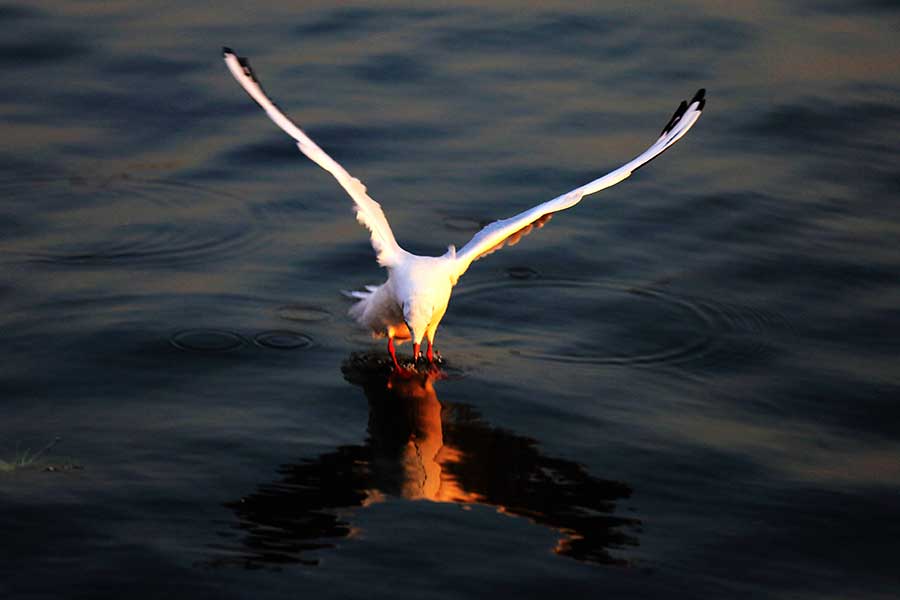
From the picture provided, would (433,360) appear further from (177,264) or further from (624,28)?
(624,28)

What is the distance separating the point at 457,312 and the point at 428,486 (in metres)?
2.84

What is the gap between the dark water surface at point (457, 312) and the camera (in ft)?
28.5

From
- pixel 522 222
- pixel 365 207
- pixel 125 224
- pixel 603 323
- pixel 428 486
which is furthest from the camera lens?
pixel 125 224

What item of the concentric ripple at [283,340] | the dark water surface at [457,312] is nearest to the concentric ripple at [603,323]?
the dark water surface at [457,312]

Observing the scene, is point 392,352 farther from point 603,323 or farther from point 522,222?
point 603,323

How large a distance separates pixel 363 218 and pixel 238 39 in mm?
8072

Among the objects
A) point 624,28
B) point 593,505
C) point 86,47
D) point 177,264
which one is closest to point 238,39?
point 86,47

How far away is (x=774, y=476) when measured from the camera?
960 centimetres

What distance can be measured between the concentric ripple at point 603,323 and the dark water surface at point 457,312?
0.03 meters

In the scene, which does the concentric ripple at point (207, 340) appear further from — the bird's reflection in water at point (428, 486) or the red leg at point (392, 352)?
the bird's reflection in water at point (428, 486)

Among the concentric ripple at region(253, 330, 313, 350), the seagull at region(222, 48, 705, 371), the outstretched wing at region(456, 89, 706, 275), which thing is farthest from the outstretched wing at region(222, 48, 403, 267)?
the concentric ripple at region(253, 330, 313, 350)

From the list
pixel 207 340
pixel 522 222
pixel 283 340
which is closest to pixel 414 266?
pixel 522 222

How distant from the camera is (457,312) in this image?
12.0 m

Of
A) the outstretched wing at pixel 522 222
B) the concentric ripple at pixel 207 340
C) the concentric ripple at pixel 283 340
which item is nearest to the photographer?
the outstretched wing at pixel 522 222
